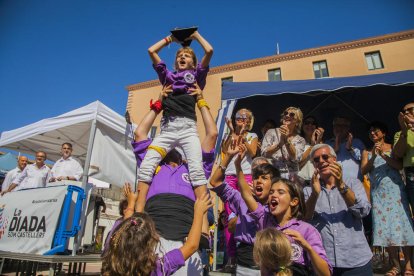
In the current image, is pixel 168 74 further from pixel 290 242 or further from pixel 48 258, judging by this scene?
pixel 48 258

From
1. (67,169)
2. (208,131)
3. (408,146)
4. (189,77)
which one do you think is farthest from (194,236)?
(67,169)

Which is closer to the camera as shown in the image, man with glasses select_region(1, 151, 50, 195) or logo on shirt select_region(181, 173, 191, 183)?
logo on shirt select_region(181, 173, 191, 183)

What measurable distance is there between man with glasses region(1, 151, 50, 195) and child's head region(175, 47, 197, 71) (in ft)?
15.8

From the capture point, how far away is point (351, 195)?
6.99 feet

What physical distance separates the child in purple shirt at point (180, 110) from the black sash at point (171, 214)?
19 centimetres

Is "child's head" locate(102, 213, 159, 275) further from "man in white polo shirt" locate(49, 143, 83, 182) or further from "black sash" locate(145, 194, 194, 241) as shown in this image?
"man in white polo shirt" locate(49, 143, 83, 182)

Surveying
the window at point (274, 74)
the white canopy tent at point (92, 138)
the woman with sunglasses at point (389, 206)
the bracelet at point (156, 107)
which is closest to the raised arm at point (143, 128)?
the bracelet at point (156, 107)

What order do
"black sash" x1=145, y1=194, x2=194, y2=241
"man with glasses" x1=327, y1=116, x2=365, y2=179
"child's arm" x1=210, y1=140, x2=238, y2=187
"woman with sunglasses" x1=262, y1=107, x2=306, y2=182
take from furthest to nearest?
"man with glasses" x1=327, y1=116, x2=365, y2=179 < "woman with sunglasses" x1=262, y1=107, x2=306, y2=182 < "child's arm" x1=210, y1=140, x2=238, y2=187 < "black sash" x1=145, y1=194, x2=194, y2=241

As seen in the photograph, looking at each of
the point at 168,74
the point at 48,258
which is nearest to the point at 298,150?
the point at 168,74

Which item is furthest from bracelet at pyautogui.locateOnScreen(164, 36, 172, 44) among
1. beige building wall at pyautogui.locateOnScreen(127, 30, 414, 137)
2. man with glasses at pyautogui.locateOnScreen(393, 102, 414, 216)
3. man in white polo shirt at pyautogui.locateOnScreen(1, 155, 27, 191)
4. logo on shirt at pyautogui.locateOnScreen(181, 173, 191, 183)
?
beige building wall at pyautogui.locateOnScreen(127, 30, 414, 137)

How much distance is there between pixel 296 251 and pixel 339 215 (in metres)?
0.77

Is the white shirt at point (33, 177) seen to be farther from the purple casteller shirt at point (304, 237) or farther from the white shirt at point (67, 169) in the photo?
the purple casteller shirt at point (304, 237)

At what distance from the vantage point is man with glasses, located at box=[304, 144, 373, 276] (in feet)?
6.79

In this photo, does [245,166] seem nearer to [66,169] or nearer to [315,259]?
[315,259]
